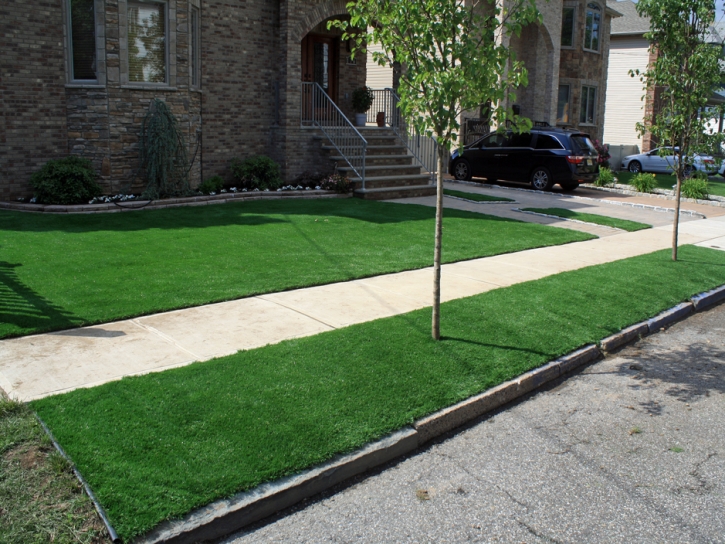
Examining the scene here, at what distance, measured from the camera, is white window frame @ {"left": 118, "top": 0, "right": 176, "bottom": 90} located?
42.9 ft

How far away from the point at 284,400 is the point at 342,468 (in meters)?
0.81

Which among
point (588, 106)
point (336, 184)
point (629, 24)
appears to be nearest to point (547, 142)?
point (336, 184)

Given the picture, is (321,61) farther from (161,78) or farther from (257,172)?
(161,78)

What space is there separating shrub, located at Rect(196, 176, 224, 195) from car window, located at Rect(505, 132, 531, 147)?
981 centimetres

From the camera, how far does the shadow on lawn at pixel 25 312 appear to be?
6.08 meters

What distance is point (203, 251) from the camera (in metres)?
9.41

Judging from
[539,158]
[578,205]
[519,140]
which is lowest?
[578,205]

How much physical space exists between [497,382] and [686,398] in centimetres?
166

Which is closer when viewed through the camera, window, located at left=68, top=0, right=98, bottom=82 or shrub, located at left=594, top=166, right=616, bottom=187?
window, located at left=68, top=0, right=98, bottom=82

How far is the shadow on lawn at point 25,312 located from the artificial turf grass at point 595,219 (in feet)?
35.6

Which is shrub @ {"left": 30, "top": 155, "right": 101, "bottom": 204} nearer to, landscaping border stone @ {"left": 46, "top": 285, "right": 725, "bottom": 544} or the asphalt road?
landscaping border stone @ {"left": 46, "top": 285, "right": 725, "bottom": 544}

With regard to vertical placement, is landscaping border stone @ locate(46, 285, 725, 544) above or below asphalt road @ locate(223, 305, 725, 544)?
above

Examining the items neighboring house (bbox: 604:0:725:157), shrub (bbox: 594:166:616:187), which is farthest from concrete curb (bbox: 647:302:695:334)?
neighboring house (bbox: 604:0:725:157)

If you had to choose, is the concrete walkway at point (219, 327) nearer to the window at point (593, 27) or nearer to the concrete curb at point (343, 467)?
the concrete curb at point (343, 467)
